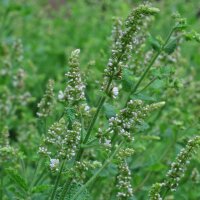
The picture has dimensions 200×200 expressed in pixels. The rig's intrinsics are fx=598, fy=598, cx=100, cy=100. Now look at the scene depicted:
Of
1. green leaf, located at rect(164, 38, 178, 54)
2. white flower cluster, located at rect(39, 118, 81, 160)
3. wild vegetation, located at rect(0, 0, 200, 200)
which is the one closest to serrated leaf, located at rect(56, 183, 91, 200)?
wild vegetation, located at rect(0, 0, 200, 200)

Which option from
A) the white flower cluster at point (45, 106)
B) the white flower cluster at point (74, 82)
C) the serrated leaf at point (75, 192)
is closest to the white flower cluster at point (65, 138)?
the white flower cluster at point (74, 82)

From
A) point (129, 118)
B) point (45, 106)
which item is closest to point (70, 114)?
point (129, 118)

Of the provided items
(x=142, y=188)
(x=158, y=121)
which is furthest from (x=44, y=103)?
(x=158, y=121)

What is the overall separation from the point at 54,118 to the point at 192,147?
1228 mm

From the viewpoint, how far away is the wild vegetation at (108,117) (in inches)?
91.8

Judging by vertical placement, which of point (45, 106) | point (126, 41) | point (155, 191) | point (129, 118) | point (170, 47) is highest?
point (170, 47)

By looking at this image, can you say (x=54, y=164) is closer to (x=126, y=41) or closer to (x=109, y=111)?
(x=109, y=111)

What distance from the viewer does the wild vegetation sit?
233cm

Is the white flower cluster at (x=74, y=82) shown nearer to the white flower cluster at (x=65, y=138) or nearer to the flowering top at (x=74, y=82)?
the flowering top at (x=74, y=82)

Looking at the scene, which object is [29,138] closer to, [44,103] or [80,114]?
[44,103]

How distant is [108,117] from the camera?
256 centimetres

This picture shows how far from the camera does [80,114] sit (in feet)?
7.91

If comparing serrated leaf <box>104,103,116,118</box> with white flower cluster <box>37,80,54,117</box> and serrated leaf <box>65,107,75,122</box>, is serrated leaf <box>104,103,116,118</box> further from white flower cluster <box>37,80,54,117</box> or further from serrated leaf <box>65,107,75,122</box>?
white flower cluster <box>37,80,54,117</box>

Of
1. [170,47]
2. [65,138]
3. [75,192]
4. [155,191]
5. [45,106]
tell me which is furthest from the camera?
[45,106]
